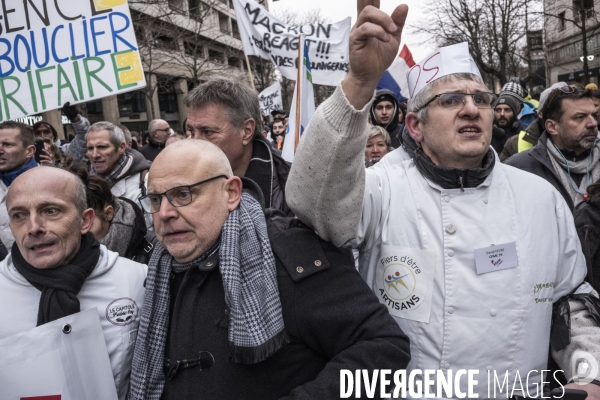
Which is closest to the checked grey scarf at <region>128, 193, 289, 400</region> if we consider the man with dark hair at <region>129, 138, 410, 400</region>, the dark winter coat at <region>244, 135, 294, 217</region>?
the man with dark hair at <region>129, 138, 410, 400</region>

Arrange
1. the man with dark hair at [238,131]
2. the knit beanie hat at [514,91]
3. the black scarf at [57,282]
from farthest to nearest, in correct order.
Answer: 1. the knit beanie hat at [514,91]
2. the man with dark hair at [238,131]
3. the black scarf at [57,282]

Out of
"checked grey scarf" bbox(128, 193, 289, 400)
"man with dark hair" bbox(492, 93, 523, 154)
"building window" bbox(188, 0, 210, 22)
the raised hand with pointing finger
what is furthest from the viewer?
"building window" bbox(188, 0, 210, 22)

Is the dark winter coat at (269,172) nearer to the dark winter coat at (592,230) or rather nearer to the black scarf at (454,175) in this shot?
the black scarf at (454,175)

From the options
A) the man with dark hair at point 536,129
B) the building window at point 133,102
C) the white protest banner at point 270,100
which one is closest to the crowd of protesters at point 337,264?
the man with dark hair at point 536,129

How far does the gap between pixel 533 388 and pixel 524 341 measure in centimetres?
19

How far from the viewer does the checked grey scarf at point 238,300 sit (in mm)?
1593

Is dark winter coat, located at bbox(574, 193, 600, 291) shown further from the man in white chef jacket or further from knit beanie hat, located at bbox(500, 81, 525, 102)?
knit beanie hat, located at bbox(500, 81, 525, 102)

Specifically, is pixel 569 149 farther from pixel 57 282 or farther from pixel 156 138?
pixel 156 138

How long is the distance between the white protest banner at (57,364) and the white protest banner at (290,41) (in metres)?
4.15

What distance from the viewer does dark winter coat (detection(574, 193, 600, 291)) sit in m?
2.45

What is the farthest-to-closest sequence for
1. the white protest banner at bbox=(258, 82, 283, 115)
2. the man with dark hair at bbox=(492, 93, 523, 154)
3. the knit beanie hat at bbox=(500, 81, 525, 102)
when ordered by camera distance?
the white protest banner at bbox=(258, 82, 283, 115) → the knit beanie hat at bbox=(500, 81, 525, 102) → the man with dark hair at bbox=(492, 93, 523, 154)

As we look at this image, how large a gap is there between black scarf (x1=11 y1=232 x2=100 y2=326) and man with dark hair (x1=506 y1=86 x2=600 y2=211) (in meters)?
2.84

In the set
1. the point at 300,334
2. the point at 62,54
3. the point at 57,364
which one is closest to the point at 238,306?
the point at 300,334

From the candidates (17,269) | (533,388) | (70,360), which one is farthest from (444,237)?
(17,269)
